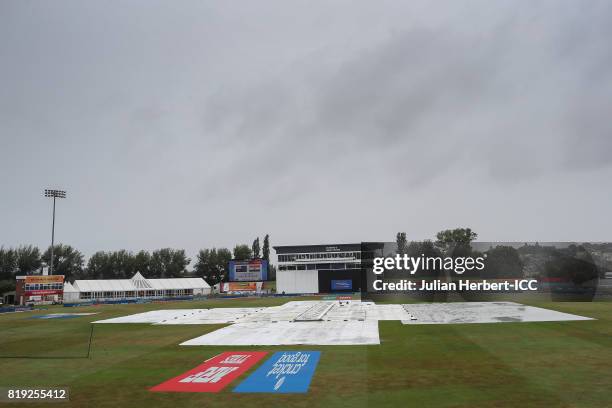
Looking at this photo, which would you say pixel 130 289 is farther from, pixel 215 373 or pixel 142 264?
pixel 215 373

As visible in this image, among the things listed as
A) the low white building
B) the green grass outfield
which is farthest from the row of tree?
the green grass outfield

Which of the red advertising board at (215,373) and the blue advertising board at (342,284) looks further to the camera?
the blue advertising board at (342,284)

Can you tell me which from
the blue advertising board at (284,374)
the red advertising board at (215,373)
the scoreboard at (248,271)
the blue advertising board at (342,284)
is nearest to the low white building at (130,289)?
the scoreboard at (248,271)

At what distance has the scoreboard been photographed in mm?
121688

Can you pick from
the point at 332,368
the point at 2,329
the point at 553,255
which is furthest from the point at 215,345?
the point at 553,255

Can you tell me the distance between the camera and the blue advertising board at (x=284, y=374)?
19.2 meters

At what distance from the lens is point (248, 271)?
122m

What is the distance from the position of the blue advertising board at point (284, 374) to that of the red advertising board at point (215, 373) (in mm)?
921

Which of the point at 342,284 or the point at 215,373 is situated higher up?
the point at 215,373

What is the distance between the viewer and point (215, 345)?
31422mm

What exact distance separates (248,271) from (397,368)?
102m

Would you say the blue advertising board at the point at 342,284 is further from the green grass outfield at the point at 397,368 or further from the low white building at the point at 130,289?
the green grass outfield at the point at 397,368

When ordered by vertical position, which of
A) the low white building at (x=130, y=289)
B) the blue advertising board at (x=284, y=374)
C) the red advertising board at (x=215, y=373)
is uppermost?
the blue advertising board at (x=284, y=374)

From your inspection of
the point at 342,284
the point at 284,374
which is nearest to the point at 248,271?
the point at 342,284
